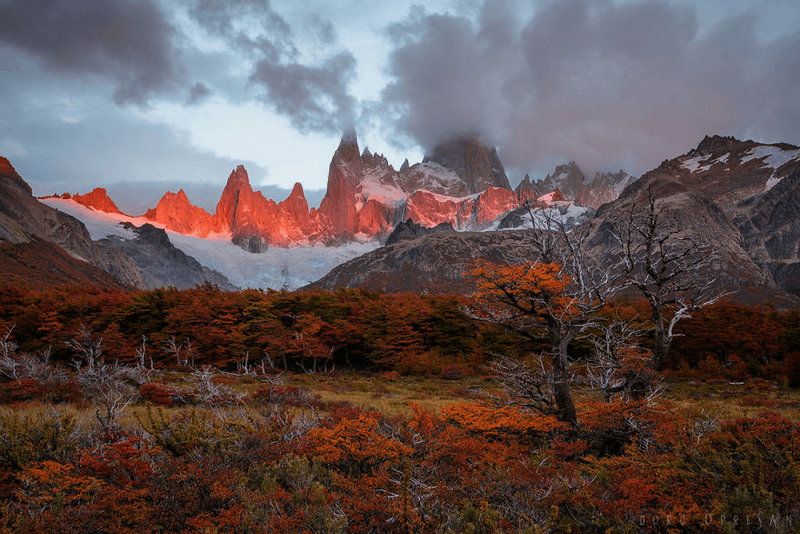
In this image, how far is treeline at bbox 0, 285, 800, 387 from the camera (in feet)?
119

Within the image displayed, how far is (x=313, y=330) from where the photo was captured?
40875 millimetres

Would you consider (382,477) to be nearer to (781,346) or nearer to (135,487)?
(135,487)

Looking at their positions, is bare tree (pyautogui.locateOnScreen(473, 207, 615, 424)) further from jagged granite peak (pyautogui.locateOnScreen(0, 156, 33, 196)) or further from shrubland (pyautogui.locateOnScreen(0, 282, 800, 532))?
jagged granite peak (pyautogui.locateOnScreen(0, 156, 33, 196))

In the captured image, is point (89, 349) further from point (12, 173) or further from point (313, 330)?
point (12, 173)

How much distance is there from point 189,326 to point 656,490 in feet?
149

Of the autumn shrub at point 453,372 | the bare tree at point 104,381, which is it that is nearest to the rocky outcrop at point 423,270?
the autumn shrub at point 453,372

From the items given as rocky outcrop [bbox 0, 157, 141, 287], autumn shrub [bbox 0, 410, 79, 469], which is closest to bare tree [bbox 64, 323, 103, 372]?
autumn shrub [bbox 0, 410, 79, 469]

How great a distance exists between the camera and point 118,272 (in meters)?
158

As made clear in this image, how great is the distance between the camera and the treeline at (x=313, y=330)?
36188 mm

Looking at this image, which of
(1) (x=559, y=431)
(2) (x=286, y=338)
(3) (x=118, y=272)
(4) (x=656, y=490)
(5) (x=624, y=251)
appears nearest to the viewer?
(4) (x=656, y=490)

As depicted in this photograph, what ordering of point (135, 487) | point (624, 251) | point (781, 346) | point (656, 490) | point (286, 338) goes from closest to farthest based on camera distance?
point (656, 490) → point (135, 487) → point (624, 251) → point (781, 346) → point (286, 338)

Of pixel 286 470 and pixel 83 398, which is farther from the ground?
pixel 286 470

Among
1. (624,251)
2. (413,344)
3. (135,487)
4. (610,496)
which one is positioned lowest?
(413,344)

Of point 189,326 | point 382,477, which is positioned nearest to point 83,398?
point 382,477
